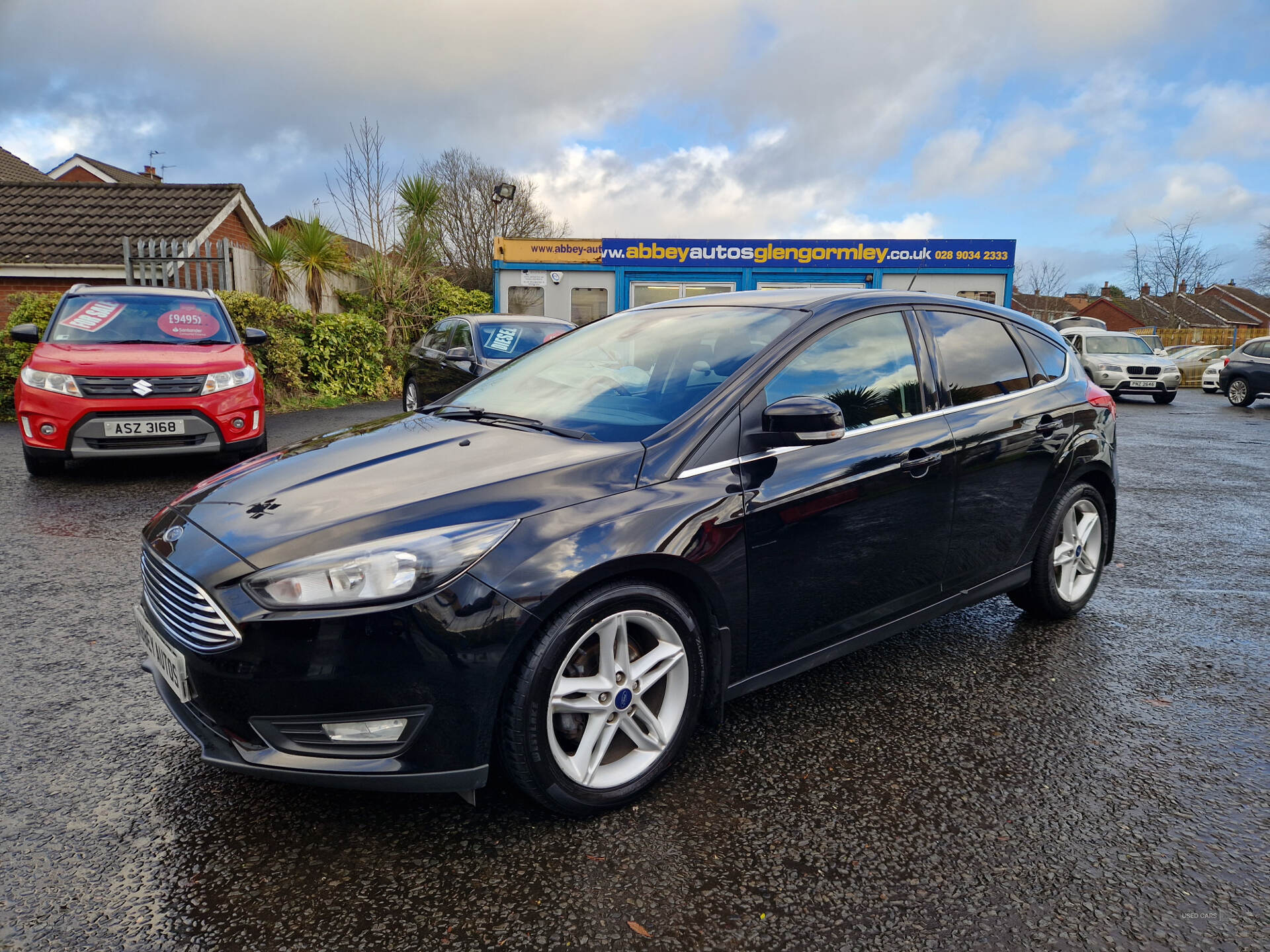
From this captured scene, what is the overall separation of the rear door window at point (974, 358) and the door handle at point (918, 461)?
355 mm

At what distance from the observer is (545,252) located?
2159 cm

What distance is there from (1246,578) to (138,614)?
5.70m

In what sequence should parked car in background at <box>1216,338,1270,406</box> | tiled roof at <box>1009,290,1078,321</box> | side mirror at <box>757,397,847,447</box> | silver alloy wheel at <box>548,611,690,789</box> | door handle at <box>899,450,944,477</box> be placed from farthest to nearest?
tiled roof at <box>1009,290,1078,321</box> < parked car in background at <box>1216,338,1270,406</box> < door handle at <box>899,450,944,477</box> < side mirror at <box>757,397,847,447</box> < silver alloy wheel at <box>548,611,690,789</box>

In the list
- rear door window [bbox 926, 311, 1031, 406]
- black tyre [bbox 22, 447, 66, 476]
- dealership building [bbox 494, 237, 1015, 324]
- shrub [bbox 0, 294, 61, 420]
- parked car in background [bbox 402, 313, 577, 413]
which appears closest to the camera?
rear door window [bbox 926, 311, 1031, 406]

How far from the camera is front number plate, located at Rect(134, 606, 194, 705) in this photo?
2270 millimetres

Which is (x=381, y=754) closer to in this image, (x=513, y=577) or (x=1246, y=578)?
(x=513, y=577)

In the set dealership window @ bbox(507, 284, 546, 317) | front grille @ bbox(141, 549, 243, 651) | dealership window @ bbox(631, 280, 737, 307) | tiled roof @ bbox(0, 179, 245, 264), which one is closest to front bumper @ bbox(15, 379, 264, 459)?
front grille @ bbox(141, 549, 243, 651)

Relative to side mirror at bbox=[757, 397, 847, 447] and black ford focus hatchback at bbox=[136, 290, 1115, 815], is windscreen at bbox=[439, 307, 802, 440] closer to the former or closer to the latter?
black ford focus hatchback at bbox=[136, 290, 1115, 815]

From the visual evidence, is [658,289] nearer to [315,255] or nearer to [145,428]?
[315,255]

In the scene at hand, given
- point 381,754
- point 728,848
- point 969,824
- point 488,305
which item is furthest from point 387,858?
point 488,305

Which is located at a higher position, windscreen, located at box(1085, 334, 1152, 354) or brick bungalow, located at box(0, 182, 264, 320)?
brick bungalow, located at box(0, 182, 264, 320)

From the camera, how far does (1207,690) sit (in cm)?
336

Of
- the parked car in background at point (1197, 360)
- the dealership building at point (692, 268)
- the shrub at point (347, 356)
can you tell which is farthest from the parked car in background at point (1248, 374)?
the shrub at point (347, 356)

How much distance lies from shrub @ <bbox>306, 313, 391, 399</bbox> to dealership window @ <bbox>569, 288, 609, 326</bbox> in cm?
698
